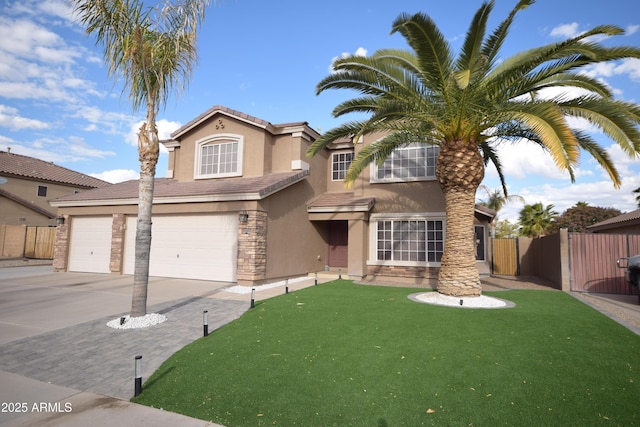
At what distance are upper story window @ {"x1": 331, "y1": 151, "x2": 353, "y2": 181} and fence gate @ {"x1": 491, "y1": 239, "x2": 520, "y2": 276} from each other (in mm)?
9590

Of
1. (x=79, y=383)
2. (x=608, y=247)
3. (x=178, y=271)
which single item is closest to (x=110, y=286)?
(x=178, y=271)

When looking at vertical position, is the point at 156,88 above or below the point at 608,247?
above

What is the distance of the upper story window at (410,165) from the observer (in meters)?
15.7

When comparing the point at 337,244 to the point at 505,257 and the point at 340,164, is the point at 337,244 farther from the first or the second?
the point at 505,257

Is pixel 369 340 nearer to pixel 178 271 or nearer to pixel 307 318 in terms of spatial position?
pixel 307 318

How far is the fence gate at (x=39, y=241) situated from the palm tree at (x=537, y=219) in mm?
38282

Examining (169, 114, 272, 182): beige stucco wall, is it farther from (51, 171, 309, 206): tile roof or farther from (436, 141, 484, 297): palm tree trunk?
(436, 141, 484, 297): palm tree trunk

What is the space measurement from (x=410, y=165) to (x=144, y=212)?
11833mm

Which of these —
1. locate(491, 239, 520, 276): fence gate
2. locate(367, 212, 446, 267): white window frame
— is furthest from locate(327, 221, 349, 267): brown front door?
locate(491, 239, 520, 276): fence gate

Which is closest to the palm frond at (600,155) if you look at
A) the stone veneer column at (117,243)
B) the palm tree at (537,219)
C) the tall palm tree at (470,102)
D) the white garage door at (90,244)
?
the tall palm tree at (470,102)

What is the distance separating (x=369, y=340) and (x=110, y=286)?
1067 cm

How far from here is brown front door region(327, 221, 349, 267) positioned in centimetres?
1783

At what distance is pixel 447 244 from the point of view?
33.7 ft

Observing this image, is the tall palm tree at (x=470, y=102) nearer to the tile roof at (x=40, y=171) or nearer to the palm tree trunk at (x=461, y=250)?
the palm tree trunk at (x=461, y=250)
